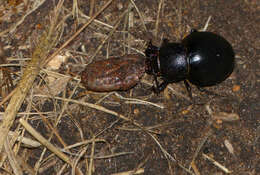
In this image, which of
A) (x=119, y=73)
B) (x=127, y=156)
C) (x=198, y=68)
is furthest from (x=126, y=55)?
(x=127, y=156)

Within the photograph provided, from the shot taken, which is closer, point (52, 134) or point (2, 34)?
point (52, 134)

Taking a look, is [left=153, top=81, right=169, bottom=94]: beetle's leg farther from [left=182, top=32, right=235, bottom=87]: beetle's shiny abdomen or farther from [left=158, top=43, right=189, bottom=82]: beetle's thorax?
[left=182, top=32, right=235, bottom=87]: beetle's shiny abdomen

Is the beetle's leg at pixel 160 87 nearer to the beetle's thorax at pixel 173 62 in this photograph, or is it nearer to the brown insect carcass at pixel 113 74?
the beetle's thorax at pixel 173 62

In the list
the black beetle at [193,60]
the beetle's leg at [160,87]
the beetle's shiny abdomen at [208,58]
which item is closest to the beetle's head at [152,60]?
the black beetle at [193,60]

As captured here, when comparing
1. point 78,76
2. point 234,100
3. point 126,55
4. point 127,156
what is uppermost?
point 126,55

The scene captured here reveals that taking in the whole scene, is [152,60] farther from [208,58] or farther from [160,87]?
[208,58]

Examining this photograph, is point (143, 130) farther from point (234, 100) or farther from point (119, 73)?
point (234, 100)

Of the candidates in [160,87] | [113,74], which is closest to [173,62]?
[160,87]
